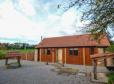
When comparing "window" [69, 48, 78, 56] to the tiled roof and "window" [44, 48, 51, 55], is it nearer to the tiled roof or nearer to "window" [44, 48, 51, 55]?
the tiled roof

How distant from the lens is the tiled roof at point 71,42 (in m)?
28.9

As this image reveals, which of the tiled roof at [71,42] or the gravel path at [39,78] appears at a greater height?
the tiled roof at [71,42]

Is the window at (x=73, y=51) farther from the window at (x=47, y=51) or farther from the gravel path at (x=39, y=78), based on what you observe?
the gravel path at (x=39, y=78)

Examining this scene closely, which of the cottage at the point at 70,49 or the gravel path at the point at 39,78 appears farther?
the cottage at the point at 70,49

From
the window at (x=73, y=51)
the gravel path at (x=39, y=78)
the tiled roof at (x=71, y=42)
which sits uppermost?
the tiled roof at (x=71, y=42)

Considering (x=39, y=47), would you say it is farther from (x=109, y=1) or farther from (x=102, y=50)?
(x=109, y=1)

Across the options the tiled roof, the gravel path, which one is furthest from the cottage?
the gravel path

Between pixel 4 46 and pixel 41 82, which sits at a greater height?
pixel 4 46

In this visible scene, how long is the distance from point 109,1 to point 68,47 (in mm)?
21938

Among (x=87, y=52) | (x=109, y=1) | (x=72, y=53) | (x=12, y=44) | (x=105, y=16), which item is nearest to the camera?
(x=109, y=1)

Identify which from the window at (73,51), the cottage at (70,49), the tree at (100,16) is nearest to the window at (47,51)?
the cottage at (70,49)

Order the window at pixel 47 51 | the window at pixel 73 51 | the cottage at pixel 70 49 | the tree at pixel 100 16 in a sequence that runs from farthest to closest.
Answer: the window at pixel 47 51 < the window at pixel 73 51 < the cottage at pixel 70 49 < the tree at pixel 100 16

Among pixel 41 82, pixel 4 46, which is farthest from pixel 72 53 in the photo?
pixel 4 46

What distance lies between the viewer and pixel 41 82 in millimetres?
14711
